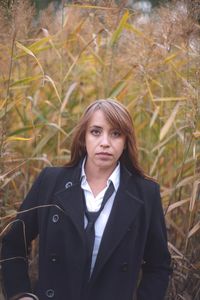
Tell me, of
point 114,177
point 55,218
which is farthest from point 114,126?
point 55,218

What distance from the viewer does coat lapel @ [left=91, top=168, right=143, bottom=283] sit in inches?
83.4

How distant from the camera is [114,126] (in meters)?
2.15

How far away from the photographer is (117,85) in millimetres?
3037

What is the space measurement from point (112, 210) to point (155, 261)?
31 cm

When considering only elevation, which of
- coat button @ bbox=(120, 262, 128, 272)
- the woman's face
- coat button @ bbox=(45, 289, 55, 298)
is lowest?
coat button @ bbox=(45, 289, 55, 298)

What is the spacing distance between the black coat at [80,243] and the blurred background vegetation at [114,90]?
0.51ft

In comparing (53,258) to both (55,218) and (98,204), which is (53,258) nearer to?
(55,218)

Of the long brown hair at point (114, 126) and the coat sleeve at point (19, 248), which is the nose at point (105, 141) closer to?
the long brown hair at point (114, 126)

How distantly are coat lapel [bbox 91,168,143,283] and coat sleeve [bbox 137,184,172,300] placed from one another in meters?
0.11

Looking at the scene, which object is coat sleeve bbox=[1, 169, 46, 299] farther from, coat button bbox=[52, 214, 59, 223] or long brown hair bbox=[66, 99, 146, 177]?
long brown hair bbox=[66, 99, 146, 177]

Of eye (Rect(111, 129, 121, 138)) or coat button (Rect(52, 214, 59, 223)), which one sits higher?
eye (Rect(111, 129, 121, 138))

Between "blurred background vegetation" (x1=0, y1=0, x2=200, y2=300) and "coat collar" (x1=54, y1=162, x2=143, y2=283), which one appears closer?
"coat collar" (x1=54, y1=162, x2=143, y2=283)

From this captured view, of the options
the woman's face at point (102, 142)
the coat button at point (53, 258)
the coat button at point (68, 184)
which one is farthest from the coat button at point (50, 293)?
the woman's face at point (102, 142)

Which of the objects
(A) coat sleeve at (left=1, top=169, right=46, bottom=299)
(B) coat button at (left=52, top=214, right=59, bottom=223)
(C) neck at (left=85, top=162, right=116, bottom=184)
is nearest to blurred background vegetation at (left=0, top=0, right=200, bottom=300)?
(A) coat sleeve at (left=1, top=169, right=46, bottom=299)
